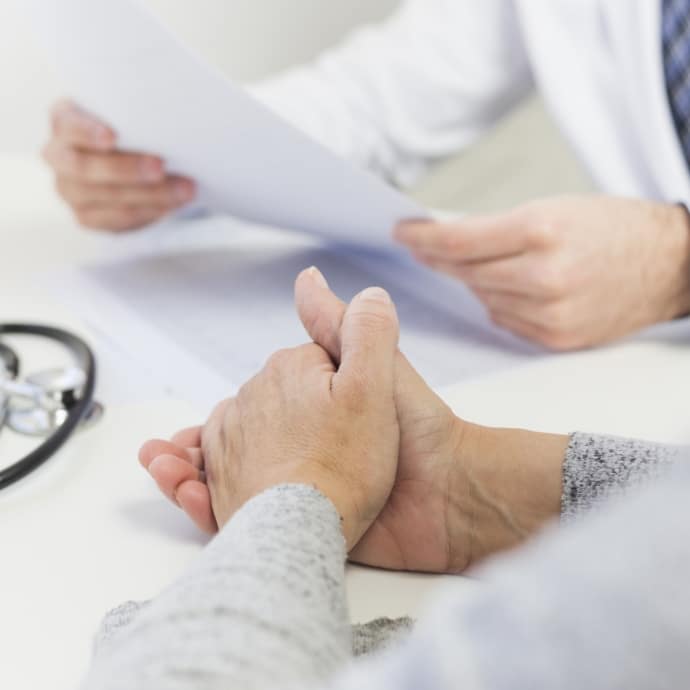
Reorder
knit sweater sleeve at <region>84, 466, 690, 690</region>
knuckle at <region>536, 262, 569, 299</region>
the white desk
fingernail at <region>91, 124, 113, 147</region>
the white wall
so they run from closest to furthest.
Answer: knit sweater sleeve at <region>84, 466, 690, 690</region> → the white desk → knuckle at <region>536, 262, 569, 299</region> → fingernail at <region>91, 124, 113, 147</region> → the white wall

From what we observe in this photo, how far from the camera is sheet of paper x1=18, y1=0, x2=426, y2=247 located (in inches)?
25.1

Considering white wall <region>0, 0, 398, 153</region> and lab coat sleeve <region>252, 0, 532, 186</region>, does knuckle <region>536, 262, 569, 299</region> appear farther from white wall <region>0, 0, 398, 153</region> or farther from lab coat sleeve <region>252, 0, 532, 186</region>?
white wall <region>0, 0, 398, 153</region>

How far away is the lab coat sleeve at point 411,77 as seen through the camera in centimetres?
106

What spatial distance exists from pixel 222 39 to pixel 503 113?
520 millimetres

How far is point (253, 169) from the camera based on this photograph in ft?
2.36

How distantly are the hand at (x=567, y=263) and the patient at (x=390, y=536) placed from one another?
0.19 metres

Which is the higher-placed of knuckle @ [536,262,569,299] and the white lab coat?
the white lab coat

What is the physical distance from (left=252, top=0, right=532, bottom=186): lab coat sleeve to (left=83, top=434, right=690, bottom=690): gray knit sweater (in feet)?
2.32

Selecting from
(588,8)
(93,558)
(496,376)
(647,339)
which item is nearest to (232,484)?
(93,558)

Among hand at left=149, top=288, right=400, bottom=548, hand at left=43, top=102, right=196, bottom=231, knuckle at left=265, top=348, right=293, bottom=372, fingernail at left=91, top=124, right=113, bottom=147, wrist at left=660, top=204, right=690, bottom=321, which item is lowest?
wrist at left=660, top=204, right=690, bottom=321

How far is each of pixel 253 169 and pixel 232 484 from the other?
313 mm

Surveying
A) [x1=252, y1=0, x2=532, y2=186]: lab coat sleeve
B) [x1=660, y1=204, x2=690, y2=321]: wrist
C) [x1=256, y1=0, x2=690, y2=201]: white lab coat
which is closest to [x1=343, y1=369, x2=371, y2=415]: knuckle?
[x1=660, y1=204, x2=690, y2=321]: wrist

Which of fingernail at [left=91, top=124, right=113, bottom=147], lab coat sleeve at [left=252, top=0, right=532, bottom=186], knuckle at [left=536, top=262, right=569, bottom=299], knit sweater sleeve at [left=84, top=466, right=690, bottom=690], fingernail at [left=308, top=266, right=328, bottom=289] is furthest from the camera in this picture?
lab coat sleeve at [left=252, top=0, right=532, bottom=186]

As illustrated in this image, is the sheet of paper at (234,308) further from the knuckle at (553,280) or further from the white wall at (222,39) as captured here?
the white wall at (222,39)
